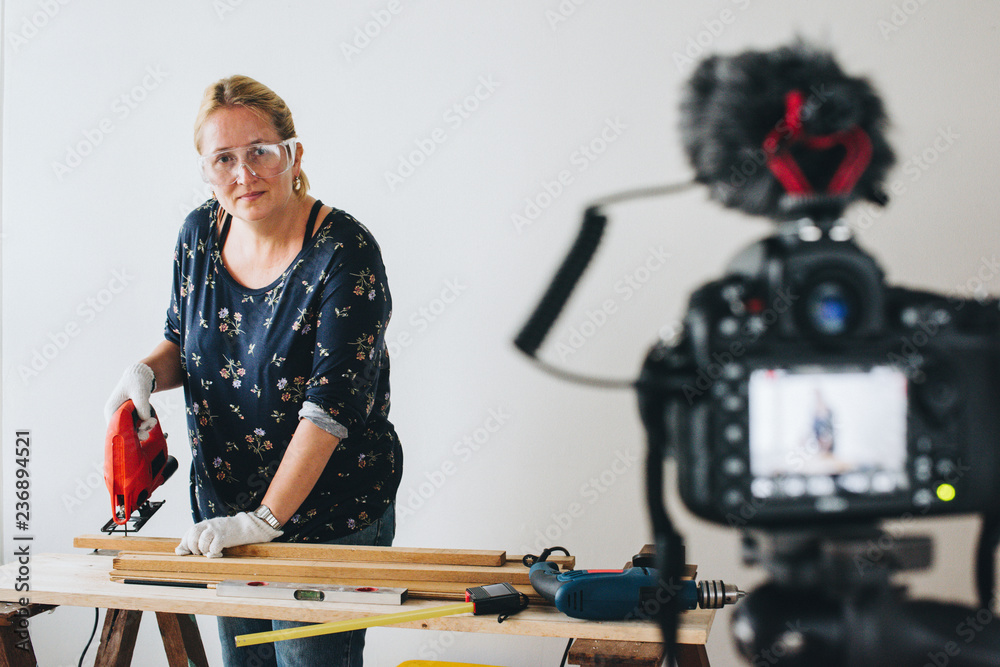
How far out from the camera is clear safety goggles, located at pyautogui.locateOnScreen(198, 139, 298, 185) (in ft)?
4.54

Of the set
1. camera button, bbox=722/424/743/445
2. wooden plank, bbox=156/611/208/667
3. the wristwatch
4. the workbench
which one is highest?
camera button, bbox=722/424/743/445

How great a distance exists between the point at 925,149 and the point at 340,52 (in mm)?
1618

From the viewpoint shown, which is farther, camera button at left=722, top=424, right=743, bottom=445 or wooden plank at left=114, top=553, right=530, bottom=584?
wooden plank at left=114, top=553, right=530, bottom=584

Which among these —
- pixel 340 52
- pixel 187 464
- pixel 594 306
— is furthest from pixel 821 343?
pixel 187 464

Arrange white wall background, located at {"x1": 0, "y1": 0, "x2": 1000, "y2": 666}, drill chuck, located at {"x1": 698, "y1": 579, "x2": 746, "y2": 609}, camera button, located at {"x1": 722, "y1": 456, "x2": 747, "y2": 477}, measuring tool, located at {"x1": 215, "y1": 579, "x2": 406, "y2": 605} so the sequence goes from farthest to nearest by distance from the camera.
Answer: white wall background, located at {"x1": 0, "y1": 0, "x2": 1000, "y2": 666}
measuring tool, located at {"x1": 215, "y1": 579, "x2": 406, "y2": 605}
drill chuck, located at {"x1": 698, "y1": 579, "x2": 746, "y2": 609}
camera button, located at {"x1": 722, "y1": 456, "x2": 747, "y2": 477}

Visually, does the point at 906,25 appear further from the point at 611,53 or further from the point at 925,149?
the point at 611,53

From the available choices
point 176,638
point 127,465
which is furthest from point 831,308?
point 176,638

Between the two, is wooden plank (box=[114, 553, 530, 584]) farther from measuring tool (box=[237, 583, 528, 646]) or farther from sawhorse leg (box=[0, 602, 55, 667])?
sawhorse leg (box=[0, 602, 55, 667])

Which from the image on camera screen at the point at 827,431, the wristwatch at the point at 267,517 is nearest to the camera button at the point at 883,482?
the image on camera screen at the point at 827,431

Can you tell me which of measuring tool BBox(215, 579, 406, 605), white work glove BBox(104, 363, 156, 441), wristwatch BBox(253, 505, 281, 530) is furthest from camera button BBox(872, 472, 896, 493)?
white work glove BBox(104, 363, 156, 441)

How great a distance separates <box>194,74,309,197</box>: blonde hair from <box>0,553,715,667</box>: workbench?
0.79 metres

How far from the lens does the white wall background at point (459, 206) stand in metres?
1.96

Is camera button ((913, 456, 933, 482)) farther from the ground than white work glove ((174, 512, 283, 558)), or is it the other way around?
camera button ((913, 456, 933, 482))

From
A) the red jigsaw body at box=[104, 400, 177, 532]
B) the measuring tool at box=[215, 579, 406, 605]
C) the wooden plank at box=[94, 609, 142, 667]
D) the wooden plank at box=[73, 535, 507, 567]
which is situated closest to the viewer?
the measuring tool at box=[215, 579, 406, 605]
